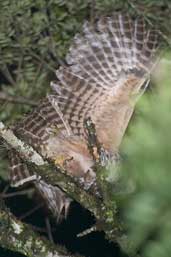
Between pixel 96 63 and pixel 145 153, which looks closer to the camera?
pixel 145 153

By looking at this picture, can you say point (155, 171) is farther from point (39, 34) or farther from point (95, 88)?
point (39, 34)

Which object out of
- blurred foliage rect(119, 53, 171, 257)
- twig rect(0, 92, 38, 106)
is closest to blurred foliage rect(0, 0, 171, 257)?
twig rect(0, 92, 38, 106)

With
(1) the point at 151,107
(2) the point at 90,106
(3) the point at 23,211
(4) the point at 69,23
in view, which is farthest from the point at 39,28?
(1) the point at 151,107

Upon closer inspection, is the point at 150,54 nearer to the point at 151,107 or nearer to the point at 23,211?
the point at 23,211

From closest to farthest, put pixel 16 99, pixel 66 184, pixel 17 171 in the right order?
1. pixel 66 184
2. pixel 17 171
3. pixel 16 99

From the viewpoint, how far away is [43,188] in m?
2.60

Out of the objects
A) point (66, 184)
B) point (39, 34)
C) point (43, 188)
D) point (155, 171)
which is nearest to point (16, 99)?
point (39, 34)

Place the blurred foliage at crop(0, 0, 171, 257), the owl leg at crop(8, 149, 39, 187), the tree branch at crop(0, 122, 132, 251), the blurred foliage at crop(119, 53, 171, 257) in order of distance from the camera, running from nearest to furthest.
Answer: the blurred foliage at crop(119, 53, 171, 257) < the tree branch at crop(0, 122, 132, 251) < the owl leg at crop(8, 149, 39, 187) < the blurred foliage at crop(0, 0, 171, 257)

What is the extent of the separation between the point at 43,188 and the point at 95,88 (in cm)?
45

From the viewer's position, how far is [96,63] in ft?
8.54

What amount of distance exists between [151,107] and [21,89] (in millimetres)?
2194

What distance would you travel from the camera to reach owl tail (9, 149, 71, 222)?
2.50m

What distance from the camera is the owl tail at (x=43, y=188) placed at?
250cm

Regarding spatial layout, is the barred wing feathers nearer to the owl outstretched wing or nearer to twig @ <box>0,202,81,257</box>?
the owl outstretched wing
